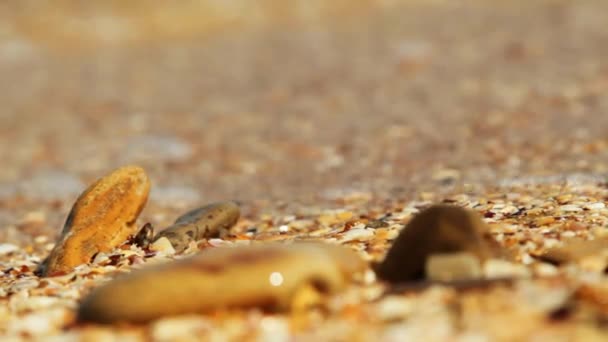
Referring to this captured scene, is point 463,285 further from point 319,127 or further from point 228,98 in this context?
point 228,98

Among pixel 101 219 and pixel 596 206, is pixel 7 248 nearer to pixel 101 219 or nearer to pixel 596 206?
pixel 101 219

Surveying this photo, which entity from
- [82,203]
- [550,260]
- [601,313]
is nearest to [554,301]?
[601,313]

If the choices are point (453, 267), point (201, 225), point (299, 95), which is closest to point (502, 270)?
point (453, 267)

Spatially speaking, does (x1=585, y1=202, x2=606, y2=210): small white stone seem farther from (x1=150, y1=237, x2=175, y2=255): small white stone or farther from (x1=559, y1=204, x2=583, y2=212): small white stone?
(x1=150, y1=237, x2=175, y2=255): small white stone

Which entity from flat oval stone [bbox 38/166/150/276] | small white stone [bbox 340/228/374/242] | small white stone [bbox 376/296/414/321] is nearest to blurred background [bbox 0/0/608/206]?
small white stone [bbox 340/228/374/242]

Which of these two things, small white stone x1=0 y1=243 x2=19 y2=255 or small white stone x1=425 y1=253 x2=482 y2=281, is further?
small white stone x1=0 y1=243 x2=19 y2=255
